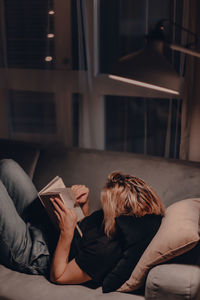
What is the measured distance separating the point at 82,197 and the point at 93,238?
1.36 ft

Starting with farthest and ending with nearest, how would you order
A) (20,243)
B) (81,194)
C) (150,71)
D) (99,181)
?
(99,181) < (81,194) < (20,243) < (150,71)

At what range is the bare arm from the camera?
5.09 feet

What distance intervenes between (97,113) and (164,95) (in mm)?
613

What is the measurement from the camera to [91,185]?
6.97 ft

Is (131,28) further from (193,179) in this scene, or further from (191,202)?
(191,202)

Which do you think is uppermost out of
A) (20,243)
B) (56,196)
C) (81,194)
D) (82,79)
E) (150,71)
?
(150,71)

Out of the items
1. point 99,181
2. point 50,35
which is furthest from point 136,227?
point 50,35

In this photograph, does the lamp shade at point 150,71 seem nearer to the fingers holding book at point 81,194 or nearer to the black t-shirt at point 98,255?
the black t-shirt at point 98,255

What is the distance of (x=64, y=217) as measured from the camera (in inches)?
63.7

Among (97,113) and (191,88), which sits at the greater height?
(191,88)

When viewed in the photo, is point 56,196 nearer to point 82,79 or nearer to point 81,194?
point 81,194

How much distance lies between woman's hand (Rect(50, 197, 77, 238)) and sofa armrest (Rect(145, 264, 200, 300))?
0.40m

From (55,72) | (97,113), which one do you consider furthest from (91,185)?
(55,72)

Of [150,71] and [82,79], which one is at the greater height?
[150,71]
